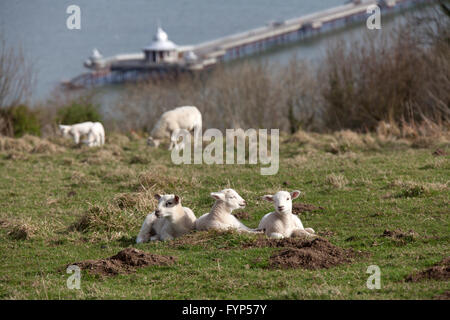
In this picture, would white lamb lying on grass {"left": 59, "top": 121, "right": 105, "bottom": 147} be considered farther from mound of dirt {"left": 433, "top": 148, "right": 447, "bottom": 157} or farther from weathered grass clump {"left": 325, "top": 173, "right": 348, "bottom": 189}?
mound of dirt {"left": 433, "top": 148, "right": 447, "bottom": 157}

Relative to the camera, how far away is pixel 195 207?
12.1 meters

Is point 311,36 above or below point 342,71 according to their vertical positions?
above

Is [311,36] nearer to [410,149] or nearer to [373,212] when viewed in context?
[410,149]

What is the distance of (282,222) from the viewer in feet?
30.9

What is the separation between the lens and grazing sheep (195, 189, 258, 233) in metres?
9.59

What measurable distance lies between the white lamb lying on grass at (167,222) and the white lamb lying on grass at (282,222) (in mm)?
1263

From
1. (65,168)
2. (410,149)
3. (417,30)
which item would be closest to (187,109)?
(65,168)

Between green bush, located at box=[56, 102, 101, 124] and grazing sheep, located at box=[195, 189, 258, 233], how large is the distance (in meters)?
20.8

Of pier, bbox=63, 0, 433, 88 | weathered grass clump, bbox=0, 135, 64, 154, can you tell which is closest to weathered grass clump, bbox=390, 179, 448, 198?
weathered grass clump, bbox=0, 135, 64, 154

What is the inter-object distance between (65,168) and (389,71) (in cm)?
1748

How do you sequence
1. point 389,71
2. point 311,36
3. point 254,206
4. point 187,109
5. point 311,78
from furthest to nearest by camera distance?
point 311,36, point 311,78, point 389,71, point 187,109, point 254,206

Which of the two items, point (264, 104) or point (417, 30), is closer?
point (417, 30)
